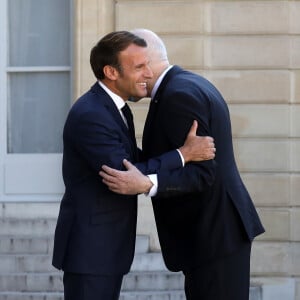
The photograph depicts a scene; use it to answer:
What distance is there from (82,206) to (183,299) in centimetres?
328

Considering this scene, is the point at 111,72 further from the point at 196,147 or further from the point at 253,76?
the point at 253,76

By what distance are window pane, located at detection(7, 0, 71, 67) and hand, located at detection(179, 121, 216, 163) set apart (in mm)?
4122

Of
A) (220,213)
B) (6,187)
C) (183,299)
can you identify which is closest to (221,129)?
(220,213)

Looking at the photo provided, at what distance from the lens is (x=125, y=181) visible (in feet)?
13.0

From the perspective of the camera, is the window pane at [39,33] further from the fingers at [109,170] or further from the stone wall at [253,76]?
the fingers at [109,170]

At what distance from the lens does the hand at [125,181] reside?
3.96 m

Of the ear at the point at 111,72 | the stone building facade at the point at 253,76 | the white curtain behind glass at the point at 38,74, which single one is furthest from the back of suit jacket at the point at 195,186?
the white curtain behind glass at the point at 38,74

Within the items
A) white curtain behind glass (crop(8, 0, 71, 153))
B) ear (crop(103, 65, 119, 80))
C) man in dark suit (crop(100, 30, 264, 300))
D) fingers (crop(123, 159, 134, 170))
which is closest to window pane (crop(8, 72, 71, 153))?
white curtain behind glass (crop(8, 0, 71, 153))

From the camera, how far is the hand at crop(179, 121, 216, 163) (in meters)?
4.04

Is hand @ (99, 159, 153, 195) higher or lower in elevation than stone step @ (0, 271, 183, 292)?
higher

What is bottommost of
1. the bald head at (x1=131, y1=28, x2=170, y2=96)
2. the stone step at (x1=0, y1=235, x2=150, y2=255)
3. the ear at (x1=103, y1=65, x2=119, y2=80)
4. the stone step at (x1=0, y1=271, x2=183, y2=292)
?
the stone step at (x1=0, y1=271, x2=183, y2=292)

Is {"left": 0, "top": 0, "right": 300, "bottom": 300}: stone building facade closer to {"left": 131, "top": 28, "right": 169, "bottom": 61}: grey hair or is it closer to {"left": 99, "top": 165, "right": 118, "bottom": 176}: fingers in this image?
{"left": 131, "top": 28, "right": 169, "bottom": 61}: grey hair

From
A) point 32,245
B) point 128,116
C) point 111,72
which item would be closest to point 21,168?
point 32,245

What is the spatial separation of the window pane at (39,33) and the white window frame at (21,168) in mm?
73
